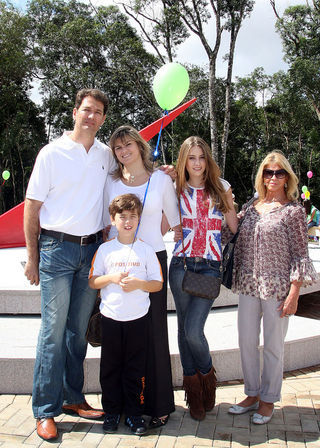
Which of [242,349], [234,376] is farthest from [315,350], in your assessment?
[242,349]

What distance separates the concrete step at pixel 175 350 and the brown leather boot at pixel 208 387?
45 cm

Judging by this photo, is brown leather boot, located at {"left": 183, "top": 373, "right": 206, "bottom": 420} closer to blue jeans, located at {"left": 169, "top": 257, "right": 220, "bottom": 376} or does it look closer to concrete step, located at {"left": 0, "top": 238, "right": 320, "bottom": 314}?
blue jeans, located at {"left": 169, "top": 257, "right": 220, "bottom": 376}

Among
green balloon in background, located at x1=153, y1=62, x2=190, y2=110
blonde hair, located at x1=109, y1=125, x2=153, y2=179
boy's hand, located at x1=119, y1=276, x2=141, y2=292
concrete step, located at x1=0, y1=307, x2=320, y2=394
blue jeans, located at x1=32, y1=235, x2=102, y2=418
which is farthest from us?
green balloon in background, located at x1=153, y1=62, x2=190, y2=110

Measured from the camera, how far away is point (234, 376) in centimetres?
309

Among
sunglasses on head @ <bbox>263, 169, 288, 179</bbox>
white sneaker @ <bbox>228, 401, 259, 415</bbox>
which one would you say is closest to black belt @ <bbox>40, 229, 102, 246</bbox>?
sunglasses on head @ <bbox>263, 169, 288, 179</bbox>

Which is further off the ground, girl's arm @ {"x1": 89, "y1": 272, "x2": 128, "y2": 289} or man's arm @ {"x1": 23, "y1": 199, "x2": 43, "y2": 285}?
Answer: man's arm @ {"x1": 23, "y1": 199, "x2": 43, "y2": 285}

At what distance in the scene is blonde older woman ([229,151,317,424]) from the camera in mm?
2385

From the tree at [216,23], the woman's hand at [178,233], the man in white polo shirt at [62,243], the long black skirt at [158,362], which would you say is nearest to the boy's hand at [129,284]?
the long black skirt at [158,362]

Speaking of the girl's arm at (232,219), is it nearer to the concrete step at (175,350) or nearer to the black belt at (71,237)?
the black belt at (71,237)

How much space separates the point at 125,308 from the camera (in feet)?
7.39

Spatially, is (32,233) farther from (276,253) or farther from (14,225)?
(14,225)

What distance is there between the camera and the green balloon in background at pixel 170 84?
131 inches

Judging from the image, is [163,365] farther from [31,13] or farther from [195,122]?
[31,13]

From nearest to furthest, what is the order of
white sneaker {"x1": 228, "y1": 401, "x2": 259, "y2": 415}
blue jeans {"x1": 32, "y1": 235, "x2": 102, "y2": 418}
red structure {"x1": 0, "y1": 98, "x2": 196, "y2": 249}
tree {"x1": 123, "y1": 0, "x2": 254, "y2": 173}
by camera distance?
blue jeans {"x1": 32, "y1": 235, "x2": 102, "y2": 418}, white sneaker {"x1": 228, "y1": 401, "x2": 259, "y2": 415}, red structure {"x1": 0, "y1": 98, "x2": 196, "y2": 249}, tree {"x1": 123, "y1": 0, "x2": 254, "y2": 173}
